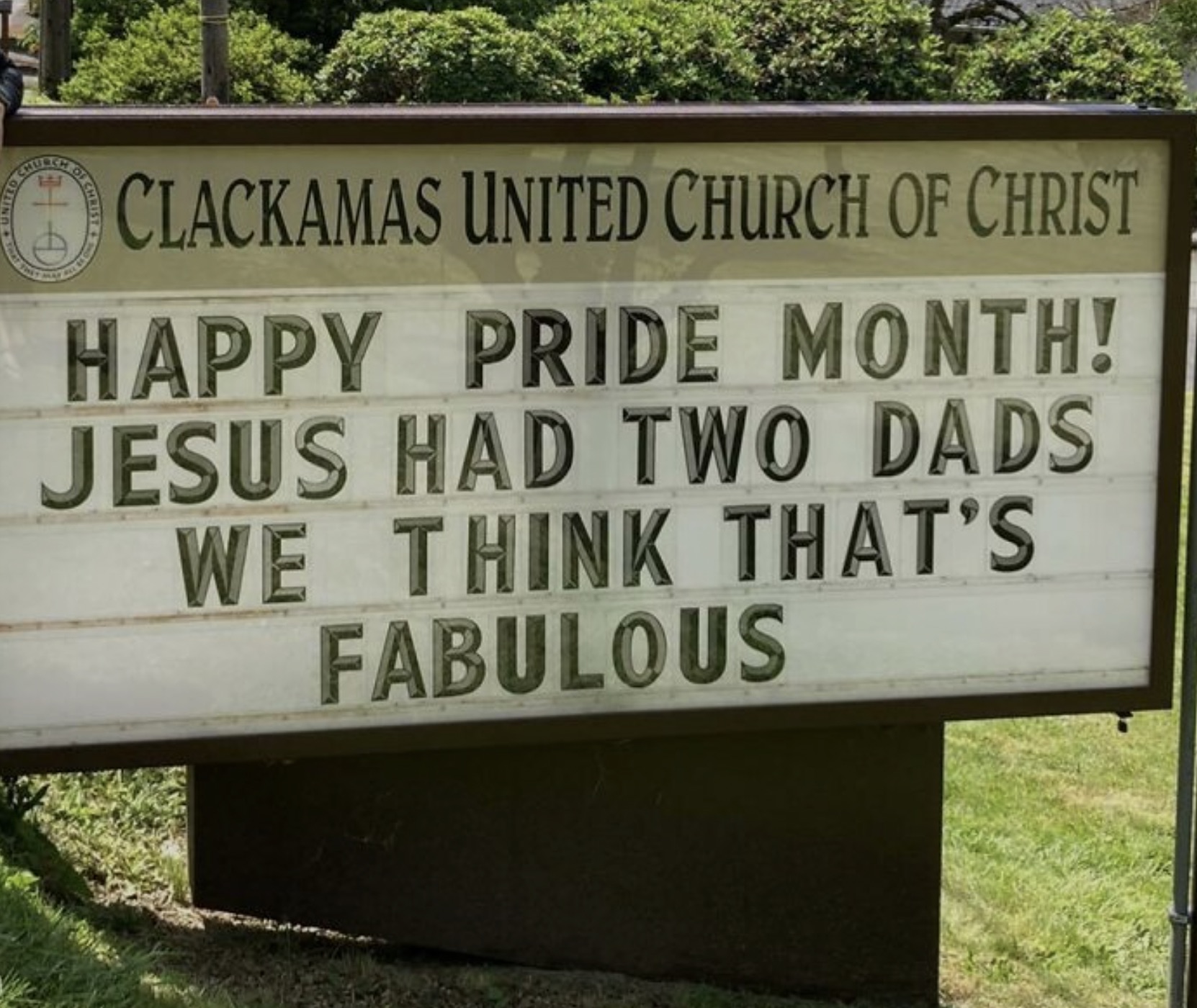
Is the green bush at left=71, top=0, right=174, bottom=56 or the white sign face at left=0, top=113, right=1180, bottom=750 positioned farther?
the green bush at left=71, top=0, right=174, bottom=56

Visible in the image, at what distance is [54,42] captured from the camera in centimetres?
2142

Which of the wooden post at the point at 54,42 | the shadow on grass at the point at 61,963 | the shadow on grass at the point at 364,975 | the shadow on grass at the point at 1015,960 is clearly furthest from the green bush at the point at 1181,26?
the shadow on grass at the point at 61,963

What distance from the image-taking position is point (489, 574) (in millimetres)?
4773

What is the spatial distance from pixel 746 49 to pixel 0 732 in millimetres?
18912

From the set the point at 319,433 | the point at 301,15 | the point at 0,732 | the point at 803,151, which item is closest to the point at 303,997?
the point at 0,732

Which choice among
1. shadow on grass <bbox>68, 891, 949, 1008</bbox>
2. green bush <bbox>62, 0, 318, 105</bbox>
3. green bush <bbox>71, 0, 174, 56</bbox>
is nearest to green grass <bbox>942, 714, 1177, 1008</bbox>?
shadow on grass <bbox>68, 891, 949, 1008</bbox>

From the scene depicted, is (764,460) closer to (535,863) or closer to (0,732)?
(535,863)

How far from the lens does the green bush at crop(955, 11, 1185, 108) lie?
2494 cm

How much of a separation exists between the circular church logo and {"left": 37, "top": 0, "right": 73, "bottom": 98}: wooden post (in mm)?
17352

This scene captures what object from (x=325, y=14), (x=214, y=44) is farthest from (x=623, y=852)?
(x=325, y=14)

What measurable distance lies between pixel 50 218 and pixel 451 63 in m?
14.9

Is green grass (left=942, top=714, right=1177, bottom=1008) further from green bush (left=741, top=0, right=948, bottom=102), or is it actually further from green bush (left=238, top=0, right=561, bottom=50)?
green bush (left=238, top=0, right=561, bottom=50)

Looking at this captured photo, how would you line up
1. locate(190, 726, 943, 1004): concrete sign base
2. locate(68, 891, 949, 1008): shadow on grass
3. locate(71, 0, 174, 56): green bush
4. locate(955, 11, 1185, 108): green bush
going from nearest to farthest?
locate(68, 891, 949, 1008): shadow on grass → locate(190, 726, 943, 1004): concrete sign base → locate(955, 11, 1185, 108): green bush → locate(71, 0, 174, 56): green bush

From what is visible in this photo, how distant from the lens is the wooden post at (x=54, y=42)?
69.2ft
